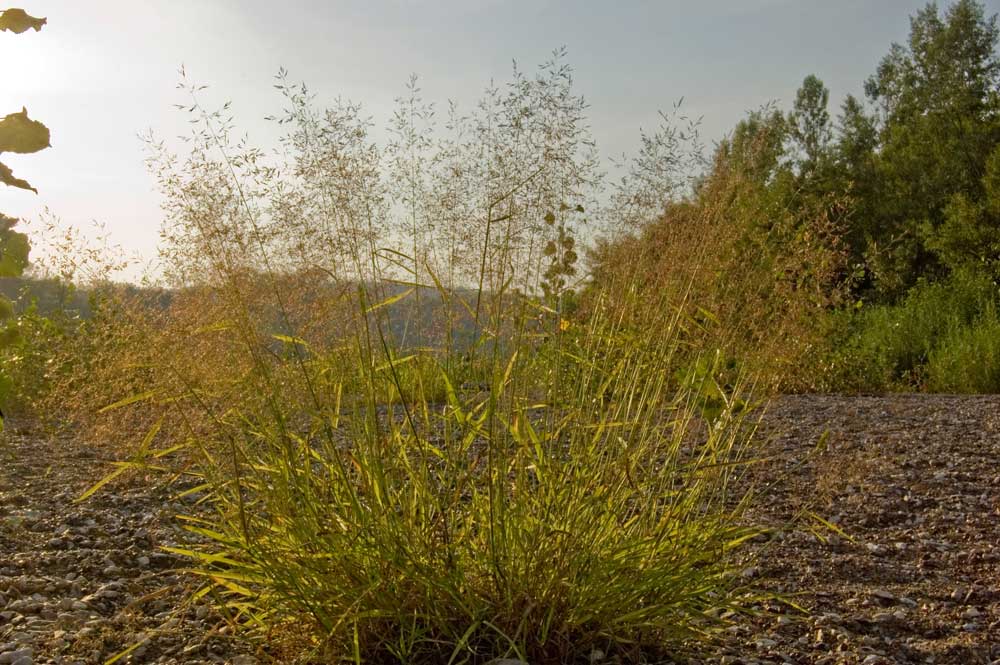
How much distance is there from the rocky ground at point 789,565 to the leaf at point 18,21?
48.7 inches

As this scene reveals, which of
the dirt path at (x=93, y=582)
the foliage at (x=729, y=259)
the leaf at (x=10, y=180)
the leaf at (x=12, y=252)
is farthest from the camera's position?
the foliage at (x=729, y=259)

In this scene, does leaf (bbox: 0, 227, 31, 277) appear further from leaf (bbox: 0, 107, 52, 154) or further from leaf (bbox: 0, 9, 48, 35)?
leaf (bbox: 0, 9, 48, 35)

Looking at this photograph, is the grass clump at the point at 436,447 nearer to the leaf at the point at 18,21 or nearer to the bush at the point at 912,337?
the leaf at the point at 18,21

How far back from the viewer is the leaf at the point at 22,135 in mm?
1577

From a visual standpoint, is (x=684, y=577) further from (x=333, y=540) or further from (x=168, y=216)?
(x=168, y=216)

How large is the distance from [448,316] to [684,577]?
2.89 ft

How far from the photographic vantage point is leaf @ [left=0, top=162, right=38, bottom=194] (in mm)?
1575

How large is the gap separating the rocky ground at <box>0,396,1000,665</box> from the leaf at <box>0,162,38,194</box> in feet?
3.09

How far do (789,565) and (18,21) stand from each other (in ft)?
8.96

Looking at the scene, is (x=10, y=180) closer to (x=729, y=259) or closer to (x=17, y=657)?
(x=17, y=657)

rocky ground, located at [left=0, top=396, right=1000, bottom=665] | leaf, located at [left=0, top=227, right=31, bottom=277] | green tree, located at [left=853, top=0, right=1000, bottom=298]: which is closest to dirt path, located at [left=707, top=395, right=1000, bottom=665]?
rocky ground, located at [left=0, top=396, right=1000, bottom=665]

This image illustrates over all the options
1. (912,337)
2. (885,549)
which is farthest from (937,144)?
(885,549)

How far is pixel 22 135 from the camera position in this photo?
159 centimetres

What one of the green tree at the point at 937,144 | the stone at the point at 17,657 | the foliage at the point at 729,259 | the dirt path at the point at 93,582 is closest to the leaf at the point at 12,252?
the dirt path at the point at 93,582
